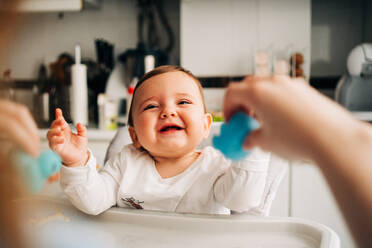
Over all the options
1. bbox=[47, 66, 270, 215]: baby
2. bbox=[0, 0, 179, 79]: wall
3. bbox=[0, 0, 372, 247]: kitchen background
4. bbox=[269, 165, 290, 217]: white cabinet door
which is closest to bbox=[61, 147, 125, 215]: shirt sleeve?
bbox=[47, 66, 270, 215]: baby

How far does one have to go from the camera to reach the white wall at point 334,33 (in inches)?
85.0

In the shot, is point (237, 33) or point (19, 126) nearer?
point (19, 126)

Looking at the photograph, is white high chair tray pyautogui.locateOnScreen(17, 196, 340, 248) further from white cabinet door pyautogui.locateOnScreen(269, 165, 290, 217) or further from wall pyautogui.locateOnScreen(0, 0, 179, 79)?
wall pyautogui.locateOnScreen(0, 0, 179, 79)

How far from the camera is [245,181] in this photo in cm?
64

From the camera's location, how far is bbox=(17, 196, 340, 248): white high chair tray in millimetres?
534

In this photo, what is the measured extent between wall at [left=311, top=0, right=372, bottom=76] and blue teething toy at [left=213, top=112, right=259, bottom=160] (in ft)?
6.59

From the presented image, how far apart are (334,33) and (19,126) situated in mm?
2344

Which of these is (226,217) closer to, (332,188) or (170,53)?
(332,188)

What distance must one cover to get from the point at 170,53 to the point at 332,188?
2223 mm

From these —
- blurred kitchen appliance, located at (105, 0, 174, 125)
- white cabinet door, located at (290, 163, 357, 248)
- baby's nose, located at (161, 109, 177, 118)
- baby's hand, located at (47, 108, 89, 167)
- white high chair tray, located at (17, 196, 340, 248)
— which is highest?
blurred kitchen appliance, located at (105, 0, 174, 125)

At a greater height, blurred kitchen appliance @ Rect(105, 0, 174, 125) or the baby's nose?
blurred kitchen appliance @ Rect(105, 0, 174, 125)

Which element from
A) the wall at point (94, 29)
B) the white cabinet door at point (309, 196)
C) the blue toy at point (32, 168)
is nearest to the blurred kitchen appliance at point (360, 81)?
the white cabinet door at point (309, 196)

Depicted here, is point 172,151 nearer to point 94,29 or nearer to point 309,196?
point 309,196

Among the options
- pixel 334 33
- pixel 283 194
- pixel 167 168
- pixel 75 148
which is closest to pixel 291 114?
pixel 75 148
